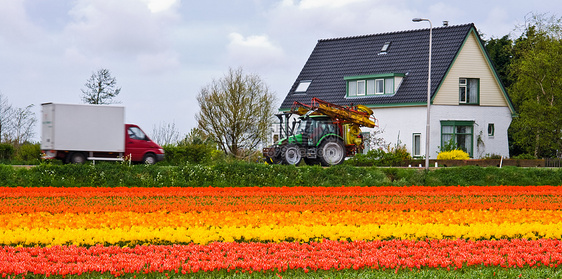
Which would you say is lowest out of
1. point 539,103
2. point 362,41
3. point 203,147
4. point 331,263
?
point 331,263

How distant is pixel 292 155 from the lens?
31.3m

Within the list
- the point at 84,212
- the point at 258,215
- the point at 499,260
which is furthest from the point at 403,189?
the point at 499,260

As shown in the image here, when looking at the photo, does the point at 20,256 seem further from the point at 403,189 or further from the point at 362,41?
the point at 362,41

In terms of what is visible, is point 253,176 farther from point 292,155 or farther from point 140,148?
point 140,148

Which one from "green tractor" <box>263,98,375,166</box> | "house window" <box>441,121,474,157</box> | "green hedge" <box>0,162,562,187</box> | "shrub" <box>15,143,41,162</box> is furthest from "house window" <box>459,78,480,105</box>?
"shrub" <box>15,143,41,162</box>

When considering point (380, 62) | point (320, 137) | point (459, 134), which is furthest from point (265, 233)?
point (380, 62)

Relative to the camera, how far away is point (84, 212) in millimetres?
15883

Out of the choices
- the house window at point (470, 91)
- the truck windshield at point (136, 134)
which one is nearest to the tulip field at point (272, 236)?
the truck windshield at point (136, 134)

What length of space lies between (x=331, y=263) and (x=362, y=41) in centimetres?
3936

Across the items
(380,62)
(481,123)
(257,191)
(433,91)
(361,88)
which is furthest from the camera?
(380,62)

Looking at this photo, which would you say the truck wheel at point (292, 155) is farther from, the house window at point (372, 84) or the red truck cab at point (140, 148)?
the house window at point (372, 84)

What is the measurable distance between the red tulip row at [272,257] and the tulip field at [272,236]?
2 centimetres

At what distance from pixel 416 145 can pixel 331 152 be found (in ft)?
41.9

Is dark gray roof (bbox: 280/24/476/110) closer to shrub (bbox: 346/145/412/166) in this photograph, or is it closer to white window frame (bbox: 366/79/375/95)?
white window frame (bbox: 366/79/375/95)
